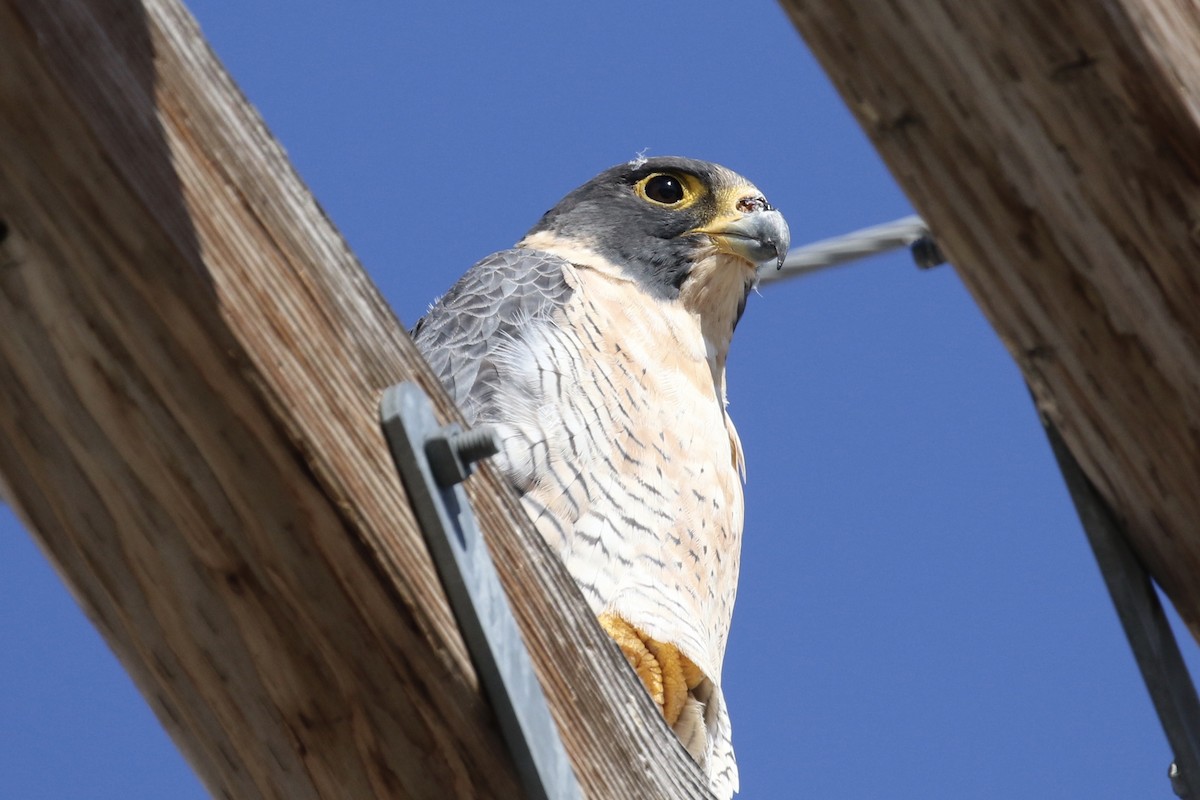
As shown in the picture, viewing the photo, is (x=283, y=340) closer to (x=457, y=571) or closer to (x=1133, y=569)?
(x=457, y=571)

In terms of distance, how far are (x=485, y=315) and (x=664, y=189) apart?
40.1 inches

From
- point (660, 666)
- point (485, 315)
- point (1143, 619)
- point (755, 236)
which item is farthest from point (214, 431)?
point (755, 236)

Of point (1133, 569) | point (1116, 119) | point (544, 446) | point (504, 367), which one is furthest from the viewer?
point (504, 367)

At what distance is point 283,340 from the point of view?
4.42 ft

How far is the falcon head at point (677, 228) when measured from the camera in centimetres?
470

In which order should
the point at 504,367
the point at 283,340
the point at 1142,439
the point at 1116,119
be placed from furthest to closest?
the point at 504,367 < the point at 1142,439 < the point at 1116,119 < the point at 283,340

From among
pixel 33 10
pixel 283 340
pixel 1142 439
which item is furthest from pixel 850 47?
pixel 33 10

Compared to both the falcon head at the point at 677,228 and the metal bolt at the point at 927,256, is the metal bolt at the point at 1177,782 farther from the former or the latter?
the falcon head at the point at 677,228

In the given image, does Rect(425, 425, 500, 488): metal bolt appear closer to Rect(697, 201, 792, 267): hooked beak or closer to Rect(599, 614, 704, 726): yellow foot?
Rect(599, 614, 704, 726): yellow foot

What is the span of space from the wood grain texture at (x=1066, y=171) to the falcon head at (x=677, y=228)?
9.41 ft

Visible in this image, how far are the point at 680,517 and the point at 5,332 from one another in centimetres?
270

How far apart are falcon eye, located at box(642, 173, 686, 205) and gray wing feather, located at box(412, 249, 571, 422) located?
1.71 ft

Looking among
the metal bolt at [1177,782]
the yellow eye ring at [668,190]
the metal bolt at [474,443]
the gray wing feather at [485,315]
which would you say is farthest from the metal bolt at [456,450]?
the yellow eye ring at [668,190]

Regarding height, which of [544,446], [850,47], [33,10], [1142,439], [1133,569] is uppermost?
[33,10]
